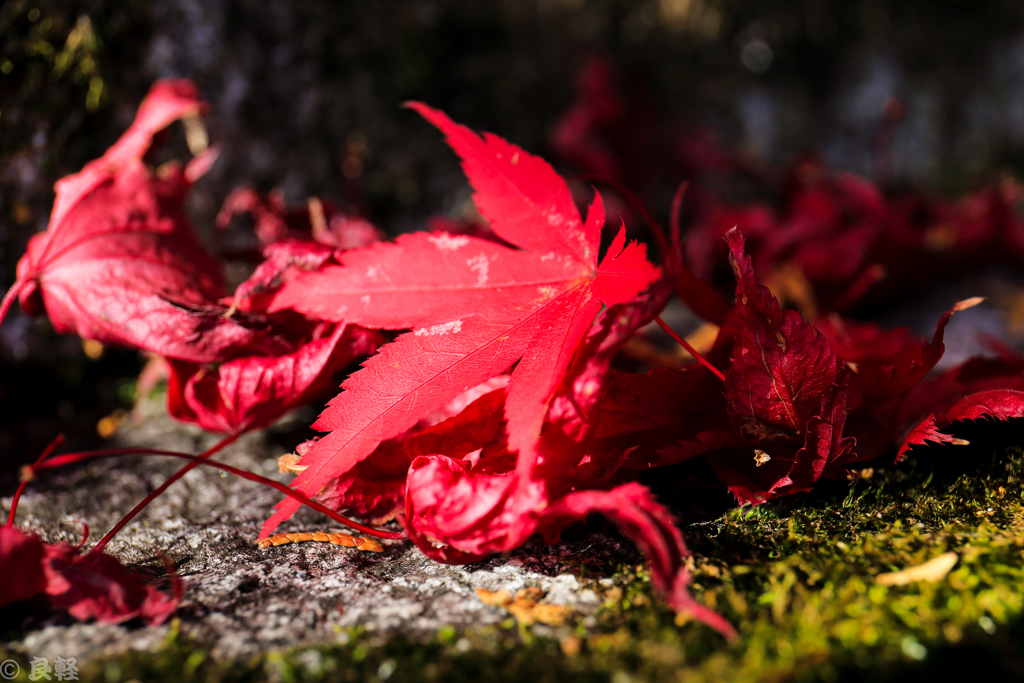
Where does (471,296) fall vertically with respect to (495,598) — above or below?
above

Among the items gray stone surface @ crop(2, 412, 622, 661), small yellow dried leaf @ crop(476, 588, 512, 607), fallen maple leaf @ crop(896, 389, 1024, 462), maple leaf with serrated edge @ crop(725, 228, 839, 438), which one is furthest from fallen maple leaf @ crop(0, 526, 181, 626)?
fallen maple leaf @ crop(896, 389, 1024, 462)

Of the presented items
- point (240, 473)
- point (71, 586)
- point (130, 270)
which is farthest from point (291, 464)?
point (130, 270)

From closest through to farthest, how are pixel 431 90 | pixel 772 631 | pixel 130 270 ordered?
pixel 772 631, pixel 130 270, pixel 431 90

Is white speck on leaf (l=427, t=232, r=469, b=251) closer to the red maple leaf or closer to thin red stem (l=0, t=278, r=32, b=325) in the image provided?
the red maple leaf

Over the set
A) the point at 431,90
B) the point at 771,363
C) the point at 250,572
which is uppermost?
the point at 431,90

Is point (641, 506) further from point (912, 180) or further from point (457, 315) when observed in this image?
point (912, 180)

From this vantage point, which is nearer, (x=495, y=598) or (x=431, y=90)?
A: (x=495, y=598)

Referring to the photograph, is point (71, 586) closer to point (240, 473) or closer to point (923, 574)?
point (240, 473)
